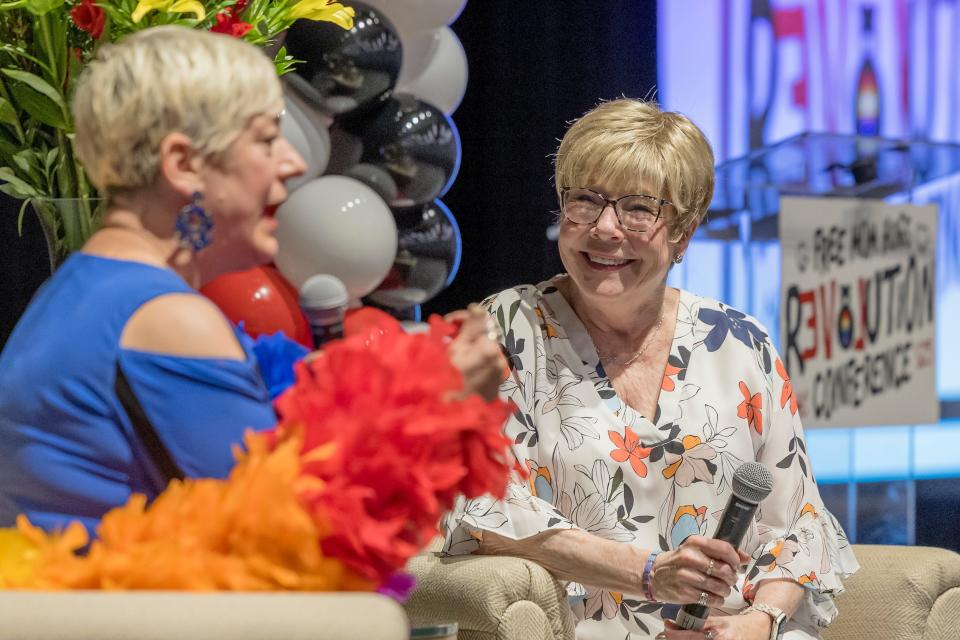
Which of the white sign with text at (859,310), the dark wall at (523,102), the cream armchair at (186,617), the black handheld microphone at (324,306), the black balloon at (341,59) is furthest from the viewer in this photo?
the white sign with text at (859,310)

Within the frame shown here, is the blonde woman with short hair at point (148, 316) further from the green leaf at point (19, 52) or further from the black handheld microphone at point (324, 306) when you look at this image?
the green leaf at point (19, 52)

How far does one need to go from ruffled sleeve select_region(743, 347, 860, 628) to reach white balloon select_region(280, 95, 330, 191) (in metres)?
0.94

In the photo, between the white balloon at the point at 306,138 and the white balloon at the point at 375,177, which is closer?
the white balloon at the point at 306,138

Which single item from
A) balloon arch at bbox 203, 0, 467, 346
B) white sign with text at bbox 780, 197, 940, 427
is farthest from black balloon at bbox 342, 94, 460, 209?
white sign with text at bbox 780, 197, 940, 427

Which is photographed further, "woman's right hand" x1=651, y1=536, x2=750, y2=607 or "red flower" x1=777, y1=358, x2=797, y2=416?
"red flower" x1=777, y1=358, x2=797, y2=416

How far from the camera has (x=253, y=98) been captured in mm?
1122

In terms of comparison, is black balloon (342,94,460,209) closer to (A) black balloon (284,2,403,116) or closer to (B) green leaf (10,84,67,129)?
(A) black balloon (284,2,403,116)

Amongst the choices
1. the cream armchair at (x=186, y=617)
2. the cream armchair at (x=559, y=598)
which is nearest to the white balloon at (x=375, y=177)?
the cream armchair at (x=559, y=598)

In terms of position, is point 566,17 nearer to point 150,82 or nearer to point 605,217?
point 605,217

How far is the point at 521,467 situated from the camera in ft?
5.91

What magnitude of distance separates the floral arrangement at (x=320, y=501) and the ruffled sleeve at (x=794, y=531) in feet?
3.41

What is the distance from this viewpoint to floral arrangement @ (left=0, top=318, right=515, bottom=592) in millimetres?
1010

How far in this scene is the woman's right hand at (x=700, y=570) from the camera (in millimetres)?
1713

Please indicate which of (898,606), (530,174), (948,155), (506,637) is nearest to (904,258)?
(948,155)
